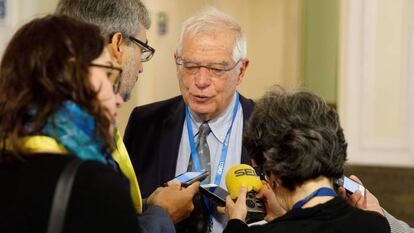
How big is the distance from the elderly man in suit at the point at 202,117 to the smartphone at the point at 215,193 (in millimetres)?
293

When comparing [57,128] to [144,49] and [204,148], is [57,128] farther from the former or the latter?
[204,148]

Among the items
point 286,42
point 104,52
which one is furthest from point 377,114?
point 104,52

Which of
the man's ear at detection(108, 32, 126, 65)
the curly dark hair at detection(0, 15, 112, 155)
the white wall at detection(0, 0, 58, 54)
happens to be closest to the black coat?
the curly dark hair at detection(0, 15, 112, 155)

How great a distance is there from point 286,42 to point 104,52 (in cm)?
471

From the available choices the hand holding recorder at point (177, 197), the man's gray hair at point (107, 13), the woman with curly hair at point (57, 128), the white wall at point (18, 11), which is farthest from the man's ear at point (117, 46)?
the white wall at point (18, 11)

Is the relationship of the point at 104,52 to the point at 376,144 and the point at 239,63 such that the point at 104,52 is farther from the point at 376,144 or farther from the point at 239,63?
the point at 376,144

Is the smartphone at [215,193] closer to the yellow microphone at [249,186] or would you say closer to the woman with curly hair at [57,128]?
the yellow microphone at [249,186]

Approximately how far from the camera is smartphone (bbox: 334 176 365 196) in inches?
82.2

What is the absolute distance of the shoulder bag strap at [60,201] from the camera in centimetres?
136

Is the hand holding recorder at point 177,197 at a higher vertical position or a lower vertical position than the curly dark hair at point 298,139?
lower

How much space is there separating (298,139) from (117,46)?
71 cm

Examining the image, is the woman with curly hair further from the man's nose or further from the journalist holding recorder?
the man's nose

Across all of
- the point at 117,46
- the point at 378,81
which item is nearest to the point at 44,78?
the point at 117,46

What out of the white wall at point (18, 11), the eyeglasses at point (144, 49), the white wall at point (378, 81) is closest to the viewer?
the eyeglasses at point (144, 49)
